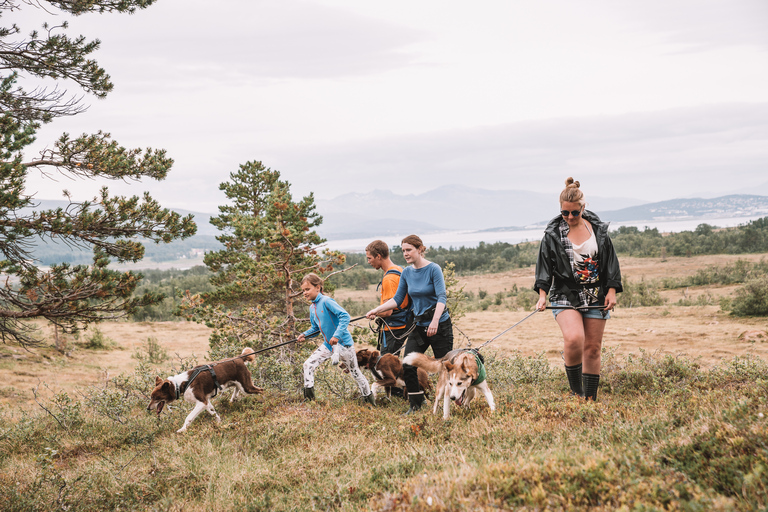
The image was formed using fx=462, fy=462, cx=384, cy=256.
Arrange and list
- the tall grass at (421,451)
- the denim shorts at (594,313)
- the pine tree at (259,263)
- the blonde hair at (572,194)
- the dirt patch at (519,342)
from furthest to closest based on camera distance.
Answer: the dirt patch at (519,342) < the pine tree at (259,263) < the denim shorts at (594,313) < the blonde hair at (572,194) < the tall grass at (421,451)

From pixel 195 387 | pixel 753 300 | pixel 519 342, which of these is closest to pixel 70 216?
pixel 195 387

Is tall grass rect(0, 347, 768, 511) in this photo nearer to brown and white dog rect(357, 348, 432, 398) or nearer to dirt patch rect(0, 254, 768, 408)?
brown and white dog rect(357, 348, 432, 398)

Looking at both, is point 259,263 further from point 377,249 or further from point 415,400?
point 415,400

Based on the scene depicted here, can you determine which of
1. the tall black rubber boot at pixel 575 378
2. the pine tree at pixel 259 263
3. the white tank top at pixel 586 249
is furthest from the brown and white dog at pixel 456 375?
the pine tree at pixel 259 263

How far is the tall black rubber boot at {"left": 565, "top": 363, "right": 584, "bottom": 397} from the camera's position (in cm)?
556

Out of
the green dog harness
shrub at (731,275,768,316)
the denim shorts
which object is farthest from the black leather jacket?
shrub at (731,275,768,316)

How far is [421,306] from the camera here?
599 cm

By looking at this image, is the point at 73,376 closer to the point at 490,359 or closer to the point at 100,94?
the point at 100,94

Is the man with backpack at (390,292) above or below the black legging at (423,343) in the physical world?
above

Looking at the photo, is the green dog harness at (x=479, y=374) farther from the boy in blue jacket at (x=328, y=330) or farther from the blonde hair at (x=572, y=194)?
the blonde hair at (x=572, y=194)

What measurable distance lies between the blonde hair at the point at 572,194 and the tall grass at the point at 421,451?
88.4 inches

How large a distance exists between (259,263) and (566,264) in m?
7.20

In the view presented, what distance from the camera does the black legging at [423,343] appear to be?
6.03m

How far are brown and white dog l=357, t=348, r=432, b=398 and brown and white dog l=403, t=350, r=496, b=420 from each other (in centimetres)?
85
